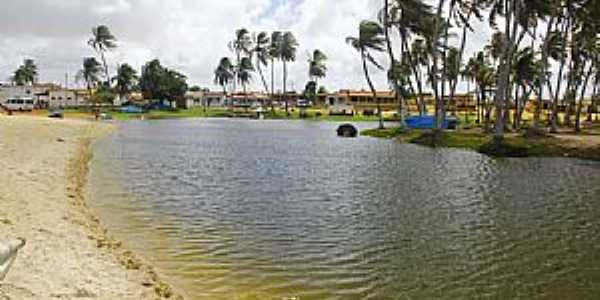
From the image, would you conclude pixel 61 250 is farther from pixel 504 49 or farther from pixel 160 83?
pixel 160 83

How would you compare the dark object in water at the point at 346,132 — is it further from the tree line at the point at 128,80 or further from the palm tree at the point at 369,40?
the tree line at the point at 128,80

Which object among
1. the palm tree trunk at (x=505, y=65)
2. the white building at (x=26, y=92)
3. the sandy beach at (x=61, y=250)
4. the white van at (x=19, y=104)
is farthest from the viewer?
the white building at (x=26, y=92)

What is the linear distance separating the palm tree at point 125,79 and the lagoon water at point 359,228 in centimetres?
14990

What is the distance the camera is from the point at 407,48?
8238cm

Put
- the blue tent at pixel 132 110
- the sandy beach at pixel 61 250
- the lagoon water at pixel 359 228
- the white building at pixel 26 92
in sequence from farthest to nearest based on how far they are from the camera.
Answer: the white building at pixel 26 92 < the blue tent at pixel 132 110 < the lagoon water at pixel 359 228 < the sandy beach at pixel 61 250

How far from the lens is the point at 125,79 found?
185625mm

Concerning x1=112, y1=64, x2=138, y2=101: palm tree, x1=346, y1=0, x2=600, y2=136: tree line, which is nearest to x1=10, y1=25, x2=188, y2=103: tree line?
x1=112, y1=64, x2=138, y2=101: palm tree

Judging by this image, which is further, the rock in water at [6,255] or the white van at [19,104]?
the white van at [19,104]

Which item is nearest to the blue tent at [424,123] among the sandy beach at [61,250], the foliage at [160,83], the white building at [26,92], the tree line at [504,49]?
the tree line at [504,49]

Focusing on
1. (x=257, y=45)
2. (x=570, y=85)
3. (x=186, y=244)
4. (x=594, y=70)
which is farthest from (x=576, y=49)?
(x=257, y=45)

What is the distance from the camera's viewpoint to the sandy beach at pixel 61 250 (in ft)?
40.1

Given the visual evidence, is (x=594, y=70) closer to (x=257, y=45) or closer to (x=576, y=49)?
(x=576, y=49)

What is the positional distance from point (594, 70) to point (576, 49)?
13.5 meters

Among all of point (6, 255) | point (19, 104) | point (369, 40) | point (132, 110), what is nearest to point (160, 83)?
point (132, 110)
